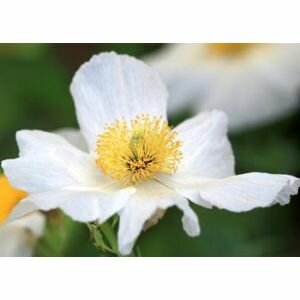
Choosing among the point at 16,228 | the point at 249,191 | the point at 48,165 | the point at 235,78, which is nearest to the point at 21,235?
the point at 16,228

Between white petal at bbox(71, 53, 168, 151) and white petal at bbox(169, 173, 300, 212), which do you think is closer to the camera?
white petal at bbox(169, 173, 300, 212)

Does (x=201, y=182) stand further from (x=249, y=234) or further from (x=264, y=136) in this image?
(x=264, y=136)

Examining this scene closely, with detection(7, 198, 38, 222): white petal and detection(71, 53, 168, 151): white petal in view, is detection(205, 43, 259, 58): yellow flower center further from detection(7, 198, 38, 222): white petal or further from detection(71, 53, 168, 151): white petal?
detection(7, 198, 38, 222): white petal

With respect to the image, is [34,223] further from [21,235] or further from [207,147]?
[207,147]

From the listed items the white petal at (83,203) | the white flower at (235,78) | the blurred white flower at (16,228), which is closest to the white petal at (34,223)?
the blurred white flower at (16,228)

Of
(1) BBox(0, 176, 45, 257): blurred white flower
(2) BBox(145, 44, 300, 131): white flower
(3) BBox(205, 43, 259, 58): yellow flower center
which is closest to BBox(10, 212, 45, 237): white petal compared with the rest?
(1) BBox(0, 176, 45, 257): blurred white flower

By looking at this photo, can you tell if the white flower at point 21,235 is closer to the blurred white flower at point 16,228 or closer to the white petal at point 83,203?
the blurred white flower at point 16,228
